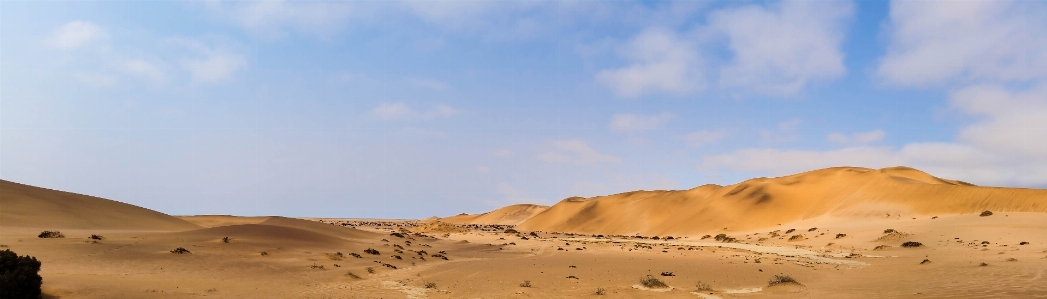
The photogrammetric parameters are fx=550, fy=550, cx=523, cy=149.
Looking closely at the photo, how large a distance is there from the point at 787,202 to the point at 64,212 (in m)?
66.7

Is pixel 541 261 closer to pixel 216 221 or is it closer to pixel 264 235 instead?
pixel 264 235

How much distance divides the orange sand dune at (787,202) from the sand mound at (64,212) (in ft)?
175

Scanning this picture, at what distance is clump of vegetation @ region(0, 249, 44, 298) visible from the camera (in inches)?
449

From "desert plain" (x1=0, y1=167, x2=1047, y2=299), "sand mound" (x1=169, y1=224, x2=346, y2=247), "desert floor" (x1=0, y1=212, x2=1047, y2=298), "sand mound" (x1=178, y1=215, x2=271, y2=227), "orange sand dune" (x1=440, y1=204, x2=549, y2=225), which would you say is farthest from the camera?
"orange sand dune" (x1=440, y1=204, x2=549, y2=225)

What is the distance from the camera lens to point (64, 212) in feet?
100

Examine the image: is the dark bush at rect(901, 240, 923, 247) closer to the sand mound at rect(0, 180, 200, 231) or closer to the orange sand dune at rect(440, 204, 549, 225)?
the sand mound at rect(0, 180, 200, 231)

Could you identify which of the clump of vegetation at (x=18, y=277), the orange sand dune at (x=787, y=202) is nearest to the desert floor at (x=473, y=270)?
the clump of vegetation at (x=18, y=277)

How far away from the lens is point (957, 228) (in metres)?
36.0

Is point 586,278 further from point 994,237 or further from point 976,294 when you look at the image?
point 994,237

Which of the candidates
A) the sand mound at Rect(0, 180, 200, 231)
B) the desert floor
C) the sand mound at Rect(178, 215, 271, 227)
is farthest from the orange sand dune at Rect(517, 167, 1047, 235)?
the sand mound at Rect(0, 180, 200, 231)

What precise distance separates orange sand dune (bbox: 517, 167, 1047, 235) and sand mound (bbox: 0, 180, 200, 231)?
5325 cm

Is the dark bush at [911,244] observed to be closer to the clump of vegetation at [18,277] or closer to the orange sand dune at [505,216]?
Answer: the clump of vegetation at [18,277]

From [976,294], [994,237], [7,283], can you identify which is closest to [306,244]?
[7,283]

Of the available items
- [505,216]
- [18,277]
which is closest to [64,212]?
[18,277]
